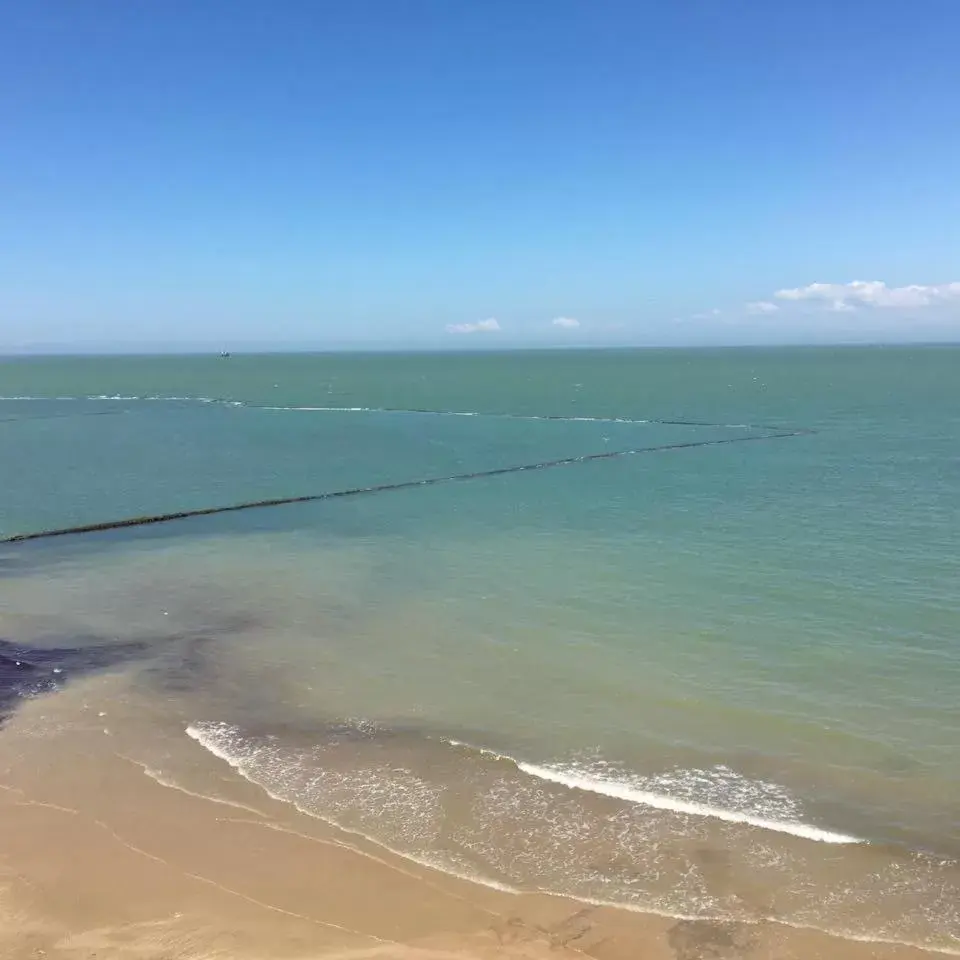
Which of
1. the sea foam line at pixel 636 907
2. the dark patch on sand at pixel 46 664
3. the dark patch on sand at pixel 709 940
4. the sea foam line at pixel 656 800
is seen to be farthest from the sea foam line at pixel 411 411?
the dark patch on sand at pixel 709 940

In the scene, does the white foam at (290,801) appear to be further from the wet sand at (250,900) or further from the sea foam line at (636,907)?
the wet sand at (250,900)

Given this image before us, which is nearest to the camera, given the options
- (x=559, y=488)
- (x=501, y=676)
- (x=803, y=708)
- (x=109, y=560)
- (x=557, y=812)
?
(x=557, y=812)

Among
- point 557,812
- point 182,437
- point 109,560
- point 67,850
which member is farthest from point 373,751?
point 182,437

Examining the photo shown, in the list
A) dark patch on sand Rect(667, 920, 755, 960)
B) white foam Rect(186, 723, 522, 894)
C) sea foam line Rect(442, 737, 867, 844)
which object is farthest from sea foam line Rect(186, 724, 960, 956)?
sea foam line Rect(442, 737, 867, 844)

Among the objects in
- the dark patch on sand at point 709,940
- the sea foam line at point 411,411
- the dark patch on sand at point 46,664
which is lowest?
the dark patch on sand at point 709,940

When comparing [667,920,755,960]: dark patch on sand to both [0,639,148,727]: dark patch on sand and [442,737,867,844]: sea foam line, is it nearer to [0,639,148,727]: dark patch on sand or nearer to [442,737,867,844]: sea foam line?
[442,737,867,844]: sea foam line

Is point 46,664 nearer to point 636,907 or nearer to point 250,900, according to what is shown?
point 250,900

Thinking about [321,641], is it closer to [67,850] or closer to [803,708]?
[67,850]
